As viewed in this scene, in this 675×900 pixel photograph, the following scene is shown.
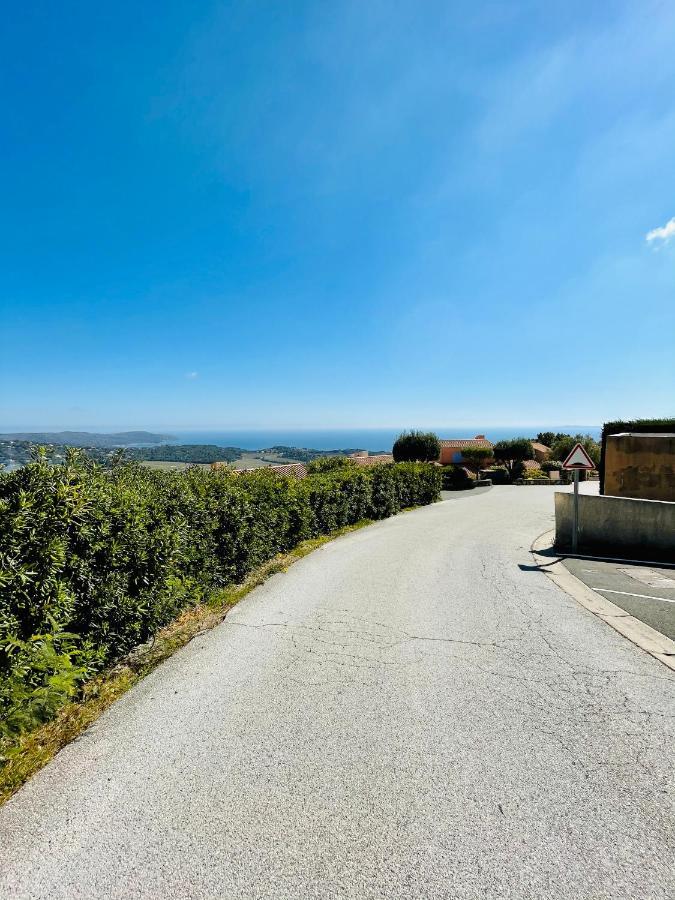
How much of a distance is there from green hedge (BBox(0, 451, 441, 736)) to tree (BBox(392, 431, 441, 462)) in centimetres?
3172

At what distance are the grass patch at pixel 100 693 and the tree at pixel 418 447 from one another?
32276mm

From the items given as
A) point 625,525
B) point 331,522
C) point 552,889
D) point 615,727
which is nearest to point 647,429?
point 625,525

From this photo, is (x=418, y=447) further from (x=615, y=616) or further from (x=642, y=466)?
(x=615, y=616)

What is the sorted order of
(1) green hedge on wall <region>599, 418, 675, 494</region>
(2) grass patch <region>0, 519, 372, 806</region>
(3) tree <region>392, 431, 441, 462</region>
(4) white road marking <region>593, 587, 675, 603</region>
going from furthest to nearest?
(3) tree <region>392, 431, 441, 462</region> → (1) green hedge on wall <region>599, 418, 675, 494</region> → (4) white road marking <region>593, 587, 675, 603</region> → (2) grass patch <region>0, 519, 372, 806</region>

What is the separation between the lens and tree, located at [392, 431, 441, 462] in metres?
38.5

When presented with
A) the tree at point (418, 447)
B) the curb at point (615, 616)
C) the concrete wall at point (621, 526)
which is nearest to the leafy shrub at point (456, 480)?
the tree at point (418, 447)

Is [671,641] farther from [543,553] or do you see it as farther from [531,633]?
[543,553]

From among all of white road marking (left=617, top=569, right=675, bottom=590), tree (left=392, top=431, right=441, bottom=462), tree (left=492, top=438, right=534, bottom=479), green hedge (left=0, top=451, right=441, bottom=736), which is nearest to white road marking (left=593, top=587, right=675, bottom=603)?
white road marking (left=617, top=569, right=675, bottom=590)

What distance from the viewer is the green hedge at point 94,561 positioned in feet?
11.2

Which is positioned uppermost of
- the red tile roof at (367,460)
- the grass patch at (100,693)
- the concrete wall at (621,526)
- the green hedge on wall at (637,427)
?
the green hedge on wall at (637,427)

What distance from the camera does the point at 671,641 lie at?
5410mm

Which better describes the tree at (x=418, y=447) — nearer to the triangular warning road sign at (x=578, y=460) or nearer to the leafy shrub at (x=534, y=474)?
the leafy shrub at (x=534, y=474)

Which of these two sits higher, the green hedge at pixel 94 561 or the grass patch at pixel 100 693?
the green hedge at pixel 94 561

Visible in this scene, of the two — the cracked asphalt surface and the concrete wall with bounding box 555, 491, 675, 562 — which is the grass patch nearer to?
the cracked asphalt surface
